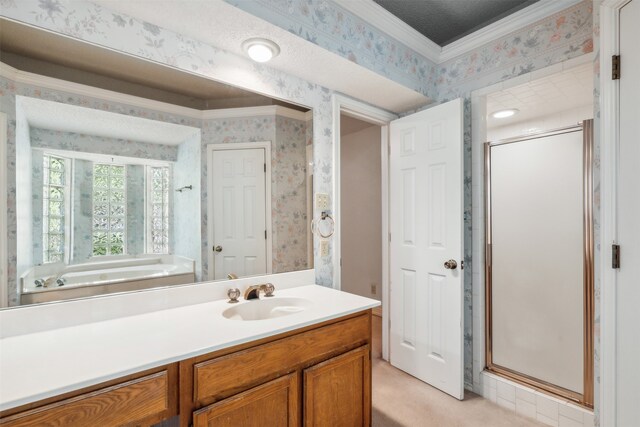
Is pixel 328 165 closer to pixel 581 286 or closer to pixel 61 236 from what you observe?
pixel 61 236

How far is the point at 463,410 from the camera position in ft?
6.56

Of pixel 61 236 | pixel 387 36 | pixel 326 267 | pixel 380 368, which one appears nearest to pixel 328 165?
pixel 326 267

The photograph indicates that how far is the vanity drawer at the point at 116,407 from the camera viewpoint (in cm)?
78

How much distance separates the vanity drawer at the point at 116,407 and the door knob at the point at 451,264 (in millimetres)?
1810

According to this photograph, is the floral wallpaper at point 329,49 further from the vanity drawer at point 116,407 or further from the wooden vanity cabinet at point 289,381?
the vanity drawer at point 116,407

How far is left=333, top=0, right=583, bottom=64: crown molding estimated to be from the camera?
1.78 metres

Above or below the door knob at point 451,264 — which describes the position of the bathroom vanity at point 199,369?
below

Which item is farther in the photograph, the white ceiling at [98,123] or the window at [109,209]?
the window at [109,209]

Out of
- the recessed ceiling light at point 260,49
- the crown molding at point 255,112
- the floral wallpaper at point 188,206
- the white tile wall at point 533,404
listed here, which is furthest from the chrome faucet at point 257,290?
the white tile wall at point 533,404

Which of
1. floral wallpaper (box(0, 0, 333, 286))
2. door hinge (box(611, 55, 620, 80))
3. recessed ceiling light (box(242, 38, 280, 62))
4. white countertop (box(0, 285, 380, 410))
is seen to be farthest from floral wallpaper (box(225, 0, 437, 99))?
white countertop (box(0, 285, 380, 410))

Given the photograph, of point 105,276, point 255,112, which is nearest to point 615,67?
point 255,112

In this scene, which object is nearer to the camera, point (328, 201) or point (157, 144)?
point (157, 144)

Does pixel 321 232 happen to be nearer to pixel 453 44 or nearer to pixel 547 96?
pixel 453 44

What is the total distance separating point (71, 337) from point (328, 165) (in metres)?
1.59
